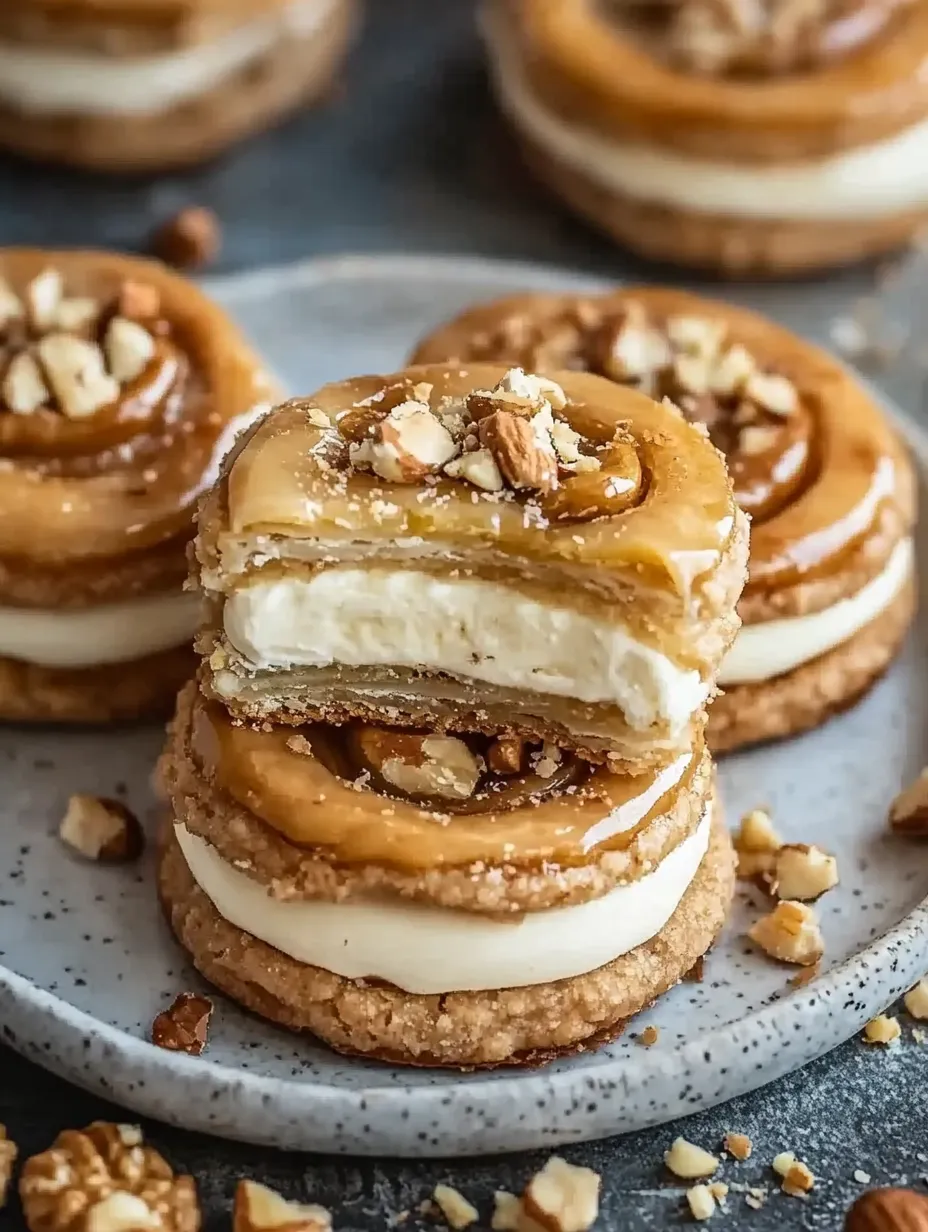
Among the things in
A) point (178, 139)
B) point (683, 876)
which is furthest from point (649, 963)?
point (178, 139)

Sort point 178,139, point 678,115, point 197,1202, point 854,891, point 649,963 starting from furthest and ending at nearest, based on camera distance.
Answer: point 178,139 < point 678,115 < point 854,891 < point 649,963 < point 197,1202

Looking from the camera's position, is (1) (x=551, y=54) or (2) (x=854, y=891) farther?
(1) (x=551, y=54)

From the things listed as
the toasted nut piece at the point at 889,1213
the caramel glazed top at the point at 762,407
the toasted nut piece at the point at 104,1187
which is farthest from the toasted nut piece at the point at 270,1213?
the caramel glazed top at the point at 762,407

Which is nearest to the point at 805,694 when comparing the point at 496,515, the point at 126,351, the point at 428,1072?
the point at 496,515

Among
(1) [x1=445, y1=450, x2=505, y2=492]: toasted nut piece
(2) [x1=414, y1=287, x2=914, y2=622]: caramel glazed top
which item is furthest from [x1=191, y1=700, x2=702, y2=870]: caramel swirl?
(2) [x1=414, y1=287, x2=914, y2=622]: caramel glazed top

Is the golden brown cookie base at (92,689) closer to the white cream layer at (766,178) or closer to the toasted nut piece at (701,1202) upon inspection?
the toasted nut piece at (701,1202)

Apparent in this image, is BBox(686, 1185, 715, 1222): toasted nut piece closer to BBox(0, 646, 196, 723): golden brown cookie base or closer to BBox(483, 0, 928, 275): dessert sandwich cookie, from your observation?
BBox(0, 646, 196, 723): golden brown cookie base

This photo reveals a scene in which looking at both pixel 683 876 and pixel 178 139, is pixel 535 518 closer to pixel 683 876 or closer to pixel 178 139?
pixel 683 876
